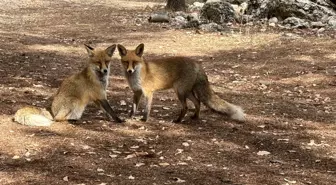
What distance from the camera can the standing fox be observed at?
730cm

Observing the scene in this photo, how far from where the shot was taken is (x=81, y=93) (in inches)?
294

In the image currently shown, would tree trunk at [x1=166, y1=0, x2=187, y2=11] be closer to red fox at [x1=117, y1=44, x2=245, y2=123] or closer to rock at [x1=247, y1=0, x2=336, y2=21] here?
rock at [x1=247, y1=0, x2=336, y2=21]

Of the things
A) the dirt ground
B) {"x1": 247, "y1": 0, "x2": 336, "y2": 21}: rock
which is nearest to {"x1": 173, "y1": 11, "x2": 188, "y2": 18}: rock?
{"x1": 247, "y1": 0, "x2": 336, "y2": 21}: rock

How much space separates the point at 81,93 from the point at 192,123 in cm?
179

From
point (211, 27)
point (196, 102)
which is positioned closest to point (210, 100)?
point (196, 102)

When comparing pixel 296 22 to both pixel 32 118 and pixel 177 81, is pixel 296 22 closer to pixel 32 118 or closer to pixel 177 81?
pixel 177 81

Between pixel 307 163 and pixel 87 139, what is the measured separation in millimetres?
2908

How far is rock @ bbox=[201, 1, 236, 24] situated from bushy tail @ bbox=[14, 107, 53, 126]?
1149 centimetres

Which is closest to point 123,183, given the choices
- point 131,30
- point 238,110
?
point 238,110

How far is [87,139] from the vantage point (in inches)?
268

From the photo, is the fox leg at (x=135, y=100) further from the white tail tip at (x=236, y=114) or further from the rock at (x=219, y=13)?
the rock at (x=219, y=13)

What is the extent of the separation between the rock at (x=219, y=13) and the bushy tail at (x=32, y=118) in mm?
11487

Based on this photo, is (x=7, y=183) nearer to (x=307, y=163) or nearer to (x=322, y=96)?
(x=307, y=163)

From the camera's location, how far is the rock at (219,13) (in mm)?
17844
